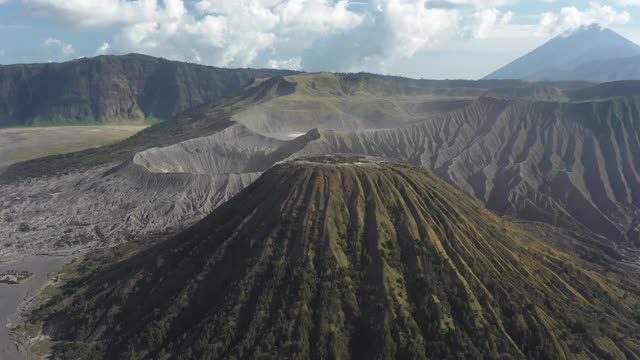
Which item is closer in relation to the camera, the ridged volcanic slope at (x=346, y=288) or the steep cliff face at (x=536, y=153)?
the ridged volcanic slope at (x=346, y=288)

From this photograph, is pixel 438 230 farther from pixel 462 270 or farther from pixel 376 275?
pixel 376 275

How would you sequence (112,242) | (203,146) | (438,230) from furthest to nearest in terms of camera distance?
(203,146)
(112,242)
(438,230)

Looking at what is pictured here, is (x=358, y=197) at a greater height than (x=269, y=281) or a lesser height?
greater

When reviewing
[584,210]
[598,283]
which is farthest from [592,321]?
[584,210]

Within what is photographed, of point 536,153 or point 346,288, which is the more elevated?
point 346,288

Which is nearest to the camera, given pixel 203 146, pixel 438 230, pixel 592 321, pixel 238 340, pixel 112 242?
pixel 238 340

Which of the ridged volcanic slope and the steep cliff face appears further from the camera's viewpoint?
the steep cliff face

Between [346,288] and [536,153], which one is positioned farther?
[536,153]

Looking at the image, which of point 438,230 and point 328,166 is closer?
point 438,230
